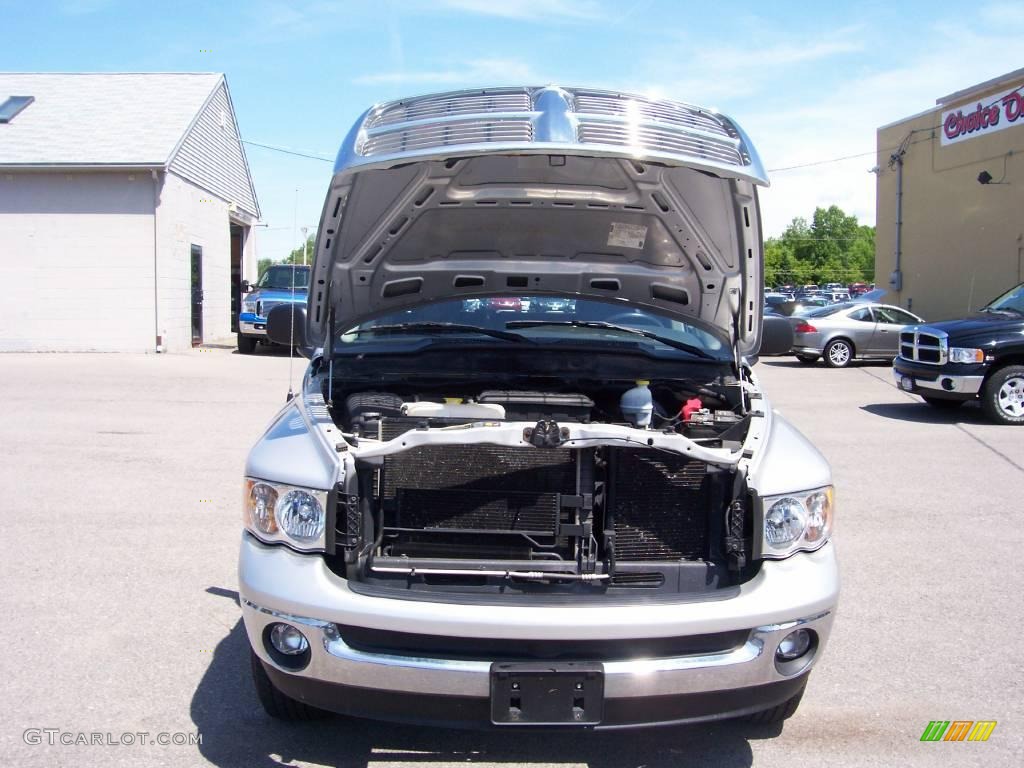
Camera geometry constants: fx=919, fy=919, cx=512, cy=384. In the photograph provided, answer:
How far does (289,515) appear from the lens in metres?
2.99

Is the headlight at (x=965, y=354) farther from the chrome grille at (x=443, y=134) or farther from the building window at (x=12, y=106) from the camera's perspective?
the building window at (x=12, y=106)

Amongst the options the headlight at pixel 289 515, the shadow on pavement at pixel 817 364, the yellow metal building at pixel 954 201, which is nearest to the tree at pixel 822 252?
the yellow metal building at pixel 954 201

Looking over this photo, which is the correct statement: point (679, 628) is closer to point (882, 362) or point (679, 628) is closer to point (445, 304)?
point (445, 304)

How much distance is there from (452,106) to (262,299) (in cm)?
1589

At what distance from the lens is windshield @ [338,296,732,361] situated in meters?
4.48

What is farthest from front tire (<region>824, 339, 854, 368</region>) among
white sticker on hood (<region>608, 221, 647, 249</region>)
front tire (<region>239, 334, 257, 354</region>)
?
white sticker on hood (<region>608, 221, 647, 249</region>)

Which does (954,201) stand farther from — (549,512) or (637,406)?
(549,512)

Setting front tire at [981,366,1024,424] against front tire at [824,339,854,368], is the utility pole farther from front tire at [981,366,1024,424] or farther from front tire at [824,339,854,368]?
front tire at [981,366,1024,424]

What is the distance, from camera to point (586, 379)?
4324 mm

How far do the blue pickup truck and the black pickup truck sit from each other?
37.0 ft

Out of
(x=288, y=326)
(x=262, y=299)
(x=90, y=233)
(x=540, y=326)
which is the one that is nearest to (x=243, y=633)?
(x=288, y=326)

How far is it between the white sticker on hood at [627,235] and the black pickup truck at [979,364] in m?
8.29

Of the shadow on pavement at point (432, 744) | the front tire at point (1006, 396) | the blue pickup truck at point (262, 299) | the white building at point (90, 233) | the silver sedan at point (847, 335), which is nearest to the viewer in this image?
the shadow on pavement at point (432, 744)

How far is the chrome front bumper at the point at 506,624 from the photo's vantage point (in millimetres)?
2723
